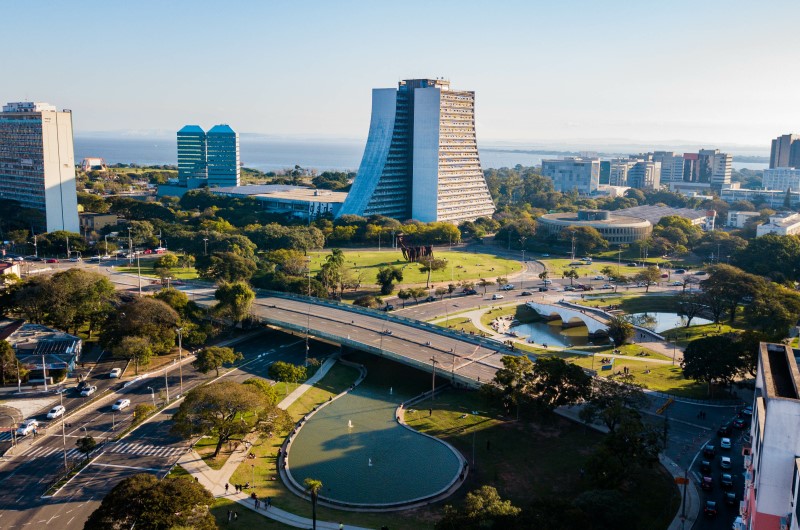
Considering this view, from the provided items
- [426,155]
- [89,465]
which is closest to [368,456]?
[89,465]

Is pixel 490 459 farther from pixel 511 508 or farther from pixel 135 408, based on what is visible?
pixel 135 408

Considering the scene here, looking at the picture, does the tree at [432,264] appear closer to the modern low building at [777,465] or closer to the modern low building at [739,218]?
the modern low building at [777,465]

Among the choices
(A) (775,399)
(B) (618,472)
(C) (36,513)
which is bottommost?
(C) (36,513)

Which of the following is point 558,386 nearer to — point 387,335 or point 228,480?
point 387,335

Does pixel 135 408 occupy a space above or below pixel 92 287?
below

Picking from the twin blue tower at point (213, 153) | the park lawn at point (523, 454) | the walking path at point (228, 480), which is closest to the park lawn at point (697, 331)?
the park lawn at point (523, 454)

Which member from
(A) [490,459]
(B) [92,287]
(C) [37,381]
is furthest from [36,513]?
(B) [92,287]

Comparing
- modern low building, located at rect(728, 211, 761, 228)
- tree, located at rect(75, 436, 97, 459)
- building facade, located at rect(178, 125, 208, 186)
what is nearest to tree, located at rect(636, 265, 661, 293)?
tree, located at rect(75, 436, 97, 459)

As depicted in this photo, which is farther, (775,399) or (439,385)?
(439,385)
